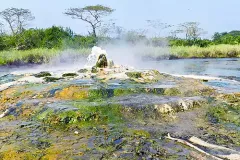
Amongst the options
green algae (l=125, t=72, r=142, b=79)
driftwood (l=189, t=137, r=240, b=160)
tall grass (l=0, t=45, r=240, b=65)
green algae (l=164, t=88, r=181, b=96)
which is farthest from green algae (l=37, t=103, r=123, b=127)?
tall grass (l=0, t=45, r=240, b=65)

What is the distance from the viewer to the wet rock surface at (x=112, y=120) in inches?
155

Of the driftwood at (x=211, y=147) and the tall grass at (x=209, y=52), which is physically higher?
the driftwood at (x=211, y=147)

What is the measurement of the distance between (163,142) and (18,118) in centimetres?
261

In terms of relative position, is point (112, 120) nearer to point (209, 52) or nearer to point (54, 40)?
point (209, 52)

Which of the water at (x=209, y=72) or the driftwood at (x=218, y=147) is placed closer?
the driftwood at (x=218, y=147)

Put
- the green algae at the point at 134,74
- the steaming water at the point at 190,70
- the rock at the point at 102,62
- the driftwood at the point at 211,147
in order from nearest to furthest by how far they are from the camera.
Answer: the driftwood at the point at 211,147 < the green algae at the point at 134,74 < the steaming water at the point at 190,70 < the rock at the point at 102,62

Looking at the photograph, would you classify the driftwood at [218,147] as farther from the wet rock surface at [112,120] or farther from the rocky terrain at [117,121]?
the wet rock surface at [112,120]

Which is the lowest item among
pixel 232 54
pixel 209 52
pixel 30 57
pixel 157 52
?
pixel 232 54

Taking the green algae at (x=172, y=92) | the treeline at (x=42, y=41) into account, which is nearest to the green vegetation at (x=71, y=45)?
the treeline at (x=42, y=41)

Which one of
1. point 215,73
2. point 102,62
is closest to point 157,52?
point 215,73

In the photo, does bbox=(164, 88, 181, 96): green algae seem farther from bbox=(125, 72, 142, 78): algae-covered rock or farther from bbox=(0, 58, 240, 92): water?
bbox=(125, 72, 142, 78): algae-covered rock

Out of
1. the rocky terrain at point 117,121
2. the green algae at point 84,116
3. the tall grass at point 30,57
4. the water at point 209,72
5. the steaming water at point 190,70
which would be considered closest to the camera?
the rocky terrain at point 117,121

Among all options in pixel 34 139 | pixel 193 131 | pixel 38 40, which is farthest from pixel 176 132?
pixel 38 40

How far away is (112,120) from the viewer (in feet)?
17.1
